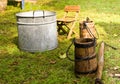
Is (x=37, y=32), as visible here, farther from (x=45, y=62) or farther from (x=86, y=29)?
(x=86, y=29)

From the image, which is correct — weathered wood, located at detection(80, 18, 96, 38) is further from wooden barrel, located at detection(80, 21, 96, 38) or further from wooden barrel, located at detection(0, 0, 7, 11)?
wooden barrel, located at detection(0, 0, 7, 11)

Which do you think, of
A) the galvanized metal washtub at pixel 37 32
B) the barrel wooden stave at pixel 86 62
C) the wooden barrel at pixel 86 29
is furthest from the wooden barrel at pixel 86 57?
the wooden barrel at pixel 86 29

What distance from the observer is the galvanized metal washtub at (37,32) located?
6219 mm

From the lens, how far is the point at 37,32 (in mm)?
6297

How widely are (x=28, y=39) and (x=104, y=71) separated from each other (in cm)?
220

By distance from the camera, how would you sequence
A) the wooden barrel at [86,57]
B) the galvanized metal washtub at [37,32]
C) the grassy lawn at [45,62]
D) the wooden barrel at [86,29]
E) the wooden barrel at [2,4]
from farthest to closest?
the wooden barrel at [2,4]
the wooden barrel at [86,29]
the galvanized metal washtub at [37,32]
the grassy lawn at [45,62]
the wooden barrel at [86,57]

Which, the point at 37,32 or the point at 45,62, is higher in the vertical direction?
the point at 37,32

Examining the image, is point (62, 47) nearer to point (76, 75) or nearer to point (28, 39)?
point (28, 39)

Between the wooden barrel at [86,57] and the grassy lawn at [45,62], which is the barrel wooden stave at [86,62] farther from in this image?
the grassy lawn at [45,62]

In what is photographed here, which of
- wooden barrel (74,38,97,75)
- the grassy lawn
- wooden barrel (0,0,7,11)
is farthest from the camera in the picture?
wooden barrel (0,0,7,11)

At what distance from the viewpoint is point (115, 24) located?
9281mm

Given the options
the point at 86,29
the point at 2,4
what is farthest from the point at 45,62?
the point at 2,4

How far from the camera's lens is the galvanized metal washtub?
20.4 feet

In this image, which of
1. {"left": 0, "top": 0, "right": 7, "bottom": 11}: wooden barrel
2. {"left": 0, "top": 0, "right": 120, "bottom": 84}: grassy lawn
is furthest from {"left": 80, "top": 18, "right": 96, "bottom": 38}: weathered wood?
{"left": 0, "top": 0, "right": 7, "bottom": 11}: wooden barrel
